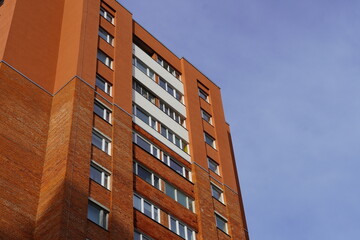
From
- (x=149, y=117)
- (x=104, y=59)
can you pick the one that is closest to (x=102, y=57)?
(x=104, y=59)

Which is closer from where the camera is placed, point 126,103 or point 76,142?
point 76,142

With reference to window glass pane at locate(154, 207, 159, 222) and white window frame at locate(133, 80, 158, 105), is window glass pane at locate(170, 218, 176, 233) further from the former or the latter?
white window frame at locate(133, 80, 158, 105)

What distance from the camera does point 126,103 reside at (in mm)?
38312

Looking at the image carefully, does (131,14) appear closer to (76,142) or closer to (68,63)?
(68,63)

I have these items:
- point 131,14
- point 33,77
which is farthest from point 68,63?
point 131,14

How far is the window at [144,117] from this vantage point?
129ft

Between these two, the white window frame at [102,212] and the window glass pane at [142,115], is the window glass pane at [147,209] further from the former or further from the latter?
the window glass pane at [142,115]

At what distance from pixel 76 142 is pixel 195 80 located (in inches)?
725

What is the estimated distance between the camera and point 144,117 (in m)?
40.0

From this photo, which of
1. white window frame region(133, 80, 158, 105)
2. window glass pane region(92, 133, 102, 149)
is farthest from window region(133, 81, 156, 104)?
window glass pane region(92, 133, 102, 149)

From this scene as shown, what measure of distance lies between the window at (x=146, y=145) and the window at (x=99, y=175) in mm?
4985

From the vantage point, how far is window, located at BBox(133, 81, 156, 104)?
41747mm

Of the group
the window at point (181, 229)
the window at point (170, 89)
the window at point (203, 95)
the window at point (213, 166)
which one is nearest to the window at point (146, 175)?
the window at point (181, 229)

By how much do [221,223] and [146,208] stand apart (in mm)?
6932
